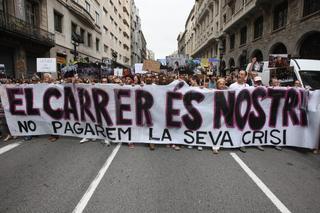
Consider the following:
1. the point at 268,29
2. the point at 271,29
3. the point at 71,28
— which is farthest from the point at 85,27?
the point at 271,29

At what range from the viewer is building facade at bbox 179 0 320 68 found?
1530cm

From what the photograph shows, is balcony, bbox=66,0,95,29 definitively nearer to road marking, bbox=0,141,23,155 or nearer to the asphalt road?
road marking, bbox=0,141,23,155

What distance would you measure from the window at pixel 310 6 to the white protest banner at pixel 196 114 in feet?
40.2

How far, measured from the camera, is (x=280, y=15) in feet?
63.2

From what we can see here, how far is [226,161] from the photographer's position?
4855 mm

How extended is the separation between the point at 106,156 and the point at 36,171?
1.38 m

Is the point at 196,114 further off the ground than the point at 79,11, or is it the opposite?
the point at 79,11

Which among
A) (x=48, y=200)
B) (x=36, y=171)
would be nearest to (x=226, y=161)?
(x=48, y=200)

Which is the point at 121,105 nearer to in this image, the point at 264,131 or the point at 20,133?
the point at 20,133

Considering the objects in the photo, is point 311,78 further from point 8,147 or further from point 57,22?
point 57,22

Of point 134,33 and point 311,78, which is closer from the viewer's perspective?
point 311,78

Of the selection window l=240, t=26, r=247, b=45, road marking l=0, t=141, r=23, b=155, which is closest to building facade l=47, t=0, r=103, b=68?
road marking l=0, t=141, r=23, b=155

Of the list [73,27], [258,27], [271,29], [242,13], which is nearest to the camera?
[271,29]

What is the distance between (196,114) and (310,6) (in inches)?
585
